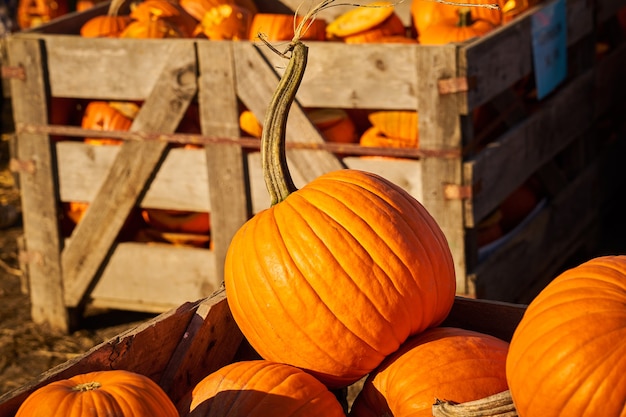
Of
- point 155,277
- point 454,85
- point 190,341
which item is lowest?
point 155,277

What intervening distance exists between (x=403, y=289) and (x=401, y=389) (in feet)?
0.66

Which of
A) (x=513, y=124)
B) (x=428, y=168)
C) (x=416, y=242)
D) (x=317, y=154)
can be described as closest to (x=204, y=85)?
(x=317, y=154)

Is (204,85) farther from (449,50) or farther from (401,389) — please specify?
(401,389)

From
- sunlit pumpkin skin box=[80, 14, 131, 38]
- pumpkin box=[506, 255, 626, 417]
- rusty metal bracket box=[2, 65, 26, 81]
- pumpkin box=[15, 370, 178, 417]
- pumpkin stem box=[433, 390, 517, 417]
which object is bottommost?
pumpkin stem box=[433, 390, 517, 417]

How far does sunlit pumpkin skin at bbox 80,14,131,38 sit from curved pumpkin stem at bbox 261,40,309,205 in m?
3.01

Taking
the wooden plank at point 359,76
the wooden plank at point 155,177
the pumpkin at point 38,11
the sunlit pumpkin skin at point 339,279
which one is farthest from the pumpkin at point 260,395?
the pumpkin at point 38,11

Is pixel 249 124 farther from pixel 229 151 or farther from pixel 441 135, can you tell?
pixel 441 135

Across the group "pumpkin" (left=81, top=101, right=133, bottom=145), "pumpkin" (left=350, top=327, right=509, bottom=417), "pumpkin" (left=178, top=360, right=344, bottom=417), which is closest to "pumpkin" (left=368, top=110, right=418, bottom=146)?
"pumpkin" (left=81, top=101, right=133, bottom=145)

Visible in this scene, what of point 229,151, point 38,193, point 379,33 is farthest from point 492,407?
point 38,193

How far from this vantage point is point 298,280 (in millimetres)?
2098

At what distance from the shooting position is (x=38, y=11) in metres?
8.43

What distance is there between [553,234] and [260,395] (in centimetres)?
328

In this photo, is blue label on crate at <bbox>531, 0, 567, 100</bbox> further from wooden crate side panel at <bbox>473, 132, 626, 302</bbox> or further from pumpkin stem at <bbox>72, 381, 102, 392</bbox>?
pumpkin stem at <bbox>72, 381, 102, 392</bbox>

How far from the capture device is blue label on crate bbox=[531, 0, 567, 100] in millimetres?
4559
